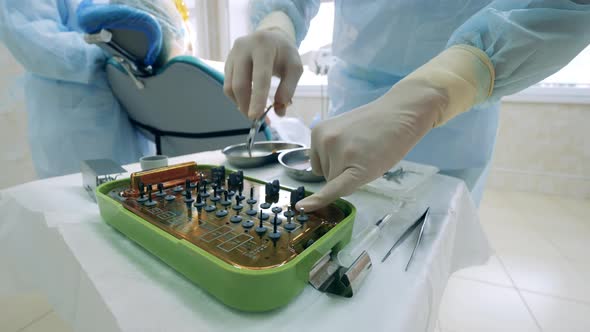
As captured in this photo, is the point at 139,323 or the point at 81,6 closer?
the point at 139,323

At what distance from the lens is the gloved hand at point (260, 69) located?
23.8 inches

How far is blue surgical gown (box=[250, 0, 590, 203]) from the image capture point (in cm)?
42

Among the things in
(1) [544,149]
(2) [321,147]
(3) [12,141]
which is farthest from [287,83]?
(1) [544,149]

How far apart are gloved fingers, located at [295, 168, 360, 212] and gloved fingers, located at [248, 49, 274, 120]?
27cm

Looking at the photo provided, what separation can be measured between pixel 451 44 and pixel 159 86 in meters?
0.78

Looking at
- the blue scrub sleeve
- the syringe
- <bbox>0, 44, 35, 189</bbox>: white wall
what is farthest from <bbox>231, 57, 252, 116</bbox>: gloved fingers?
<bbox>0, 44, 35, 189</bbox>: white wall

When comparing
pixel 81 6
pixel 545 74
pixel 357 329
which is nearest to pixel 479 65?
pixel 545 74

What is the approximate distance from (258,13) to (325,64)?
1102 millimetres

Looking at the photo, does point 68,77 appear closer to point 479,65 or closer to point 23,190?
point 23,190

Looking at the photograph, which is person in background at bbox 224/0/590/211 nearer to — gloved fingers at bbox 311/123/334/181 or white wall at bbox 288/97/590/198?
gloved fingers at bbox 311/123/334/181

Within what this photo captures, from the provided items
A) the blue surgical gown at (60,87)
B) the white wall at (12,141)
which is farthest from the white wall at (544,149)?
the white wall at (12,141)

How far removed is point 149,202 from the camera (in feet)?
1.18

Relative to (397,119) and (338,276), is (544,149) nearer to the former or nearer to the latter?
(397,119)

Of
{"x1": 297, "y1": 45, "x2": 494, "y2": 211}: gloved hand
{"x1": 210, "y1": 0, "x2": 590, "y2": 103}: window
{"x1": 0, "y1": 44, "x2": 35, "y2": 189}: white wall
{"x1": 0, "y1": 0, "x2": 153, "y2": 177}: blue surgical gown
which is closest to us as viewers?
{"x1": 297, "y1": 45, "x2": 494, "y2": 211}: gloved hand
